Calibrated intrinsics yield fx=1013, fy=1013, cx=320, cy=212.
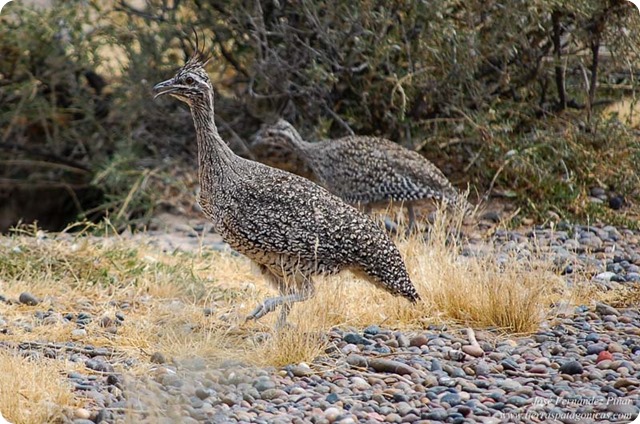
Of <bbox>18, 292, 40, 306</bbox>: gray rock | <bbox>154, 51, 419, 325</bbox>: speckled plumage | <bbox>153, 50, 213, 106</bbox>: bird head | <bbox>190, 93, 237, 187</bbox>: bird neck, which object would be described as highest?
<bbox>153, 50, 213, 106</bbox>: bird head

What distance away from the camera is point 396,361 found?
17.7ft

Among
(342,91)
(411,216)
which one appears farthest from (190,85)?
(342,91)

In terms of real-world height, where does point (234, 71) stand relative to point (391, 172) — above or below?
above

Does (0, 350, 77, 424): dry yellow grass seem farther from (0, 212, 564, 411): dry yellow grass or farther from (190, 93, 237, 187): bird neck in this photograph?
(190, 93, 237, 187): bird neck

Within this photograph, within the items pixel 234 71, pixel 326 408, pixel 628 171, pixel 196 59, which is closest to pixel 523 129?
pixel 628 171

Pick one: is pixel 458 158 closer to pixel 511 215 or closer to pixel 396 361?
pixel 511 215

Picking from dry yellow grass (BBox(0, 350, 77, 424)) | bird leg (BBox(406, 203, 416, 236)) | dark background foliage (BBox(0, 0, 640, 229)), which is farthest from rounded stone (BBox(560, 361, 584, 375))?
bird leg (BBox(406, 203, 416, 236))

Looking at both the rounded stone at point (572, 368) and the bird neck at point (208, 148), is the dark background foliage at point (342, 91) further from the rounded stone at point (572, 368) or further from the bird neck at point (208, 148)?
the rounded stone at point (572, 368)

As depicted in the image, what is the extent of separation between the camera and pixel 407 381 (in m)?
5.18

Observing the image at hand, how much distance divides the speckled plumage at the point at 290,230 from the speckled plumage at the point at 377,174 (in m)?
2.14

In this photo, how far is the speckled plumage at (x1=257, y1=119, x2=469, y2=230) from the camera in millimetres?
8250

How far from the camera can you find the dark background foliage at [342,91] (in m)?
8.59

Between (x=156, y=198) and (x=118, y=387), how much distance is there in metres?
4.81

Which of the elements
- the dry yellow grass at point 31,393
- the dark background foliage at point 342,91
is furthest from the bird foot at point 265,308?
the dark background foliage at point 342,91
